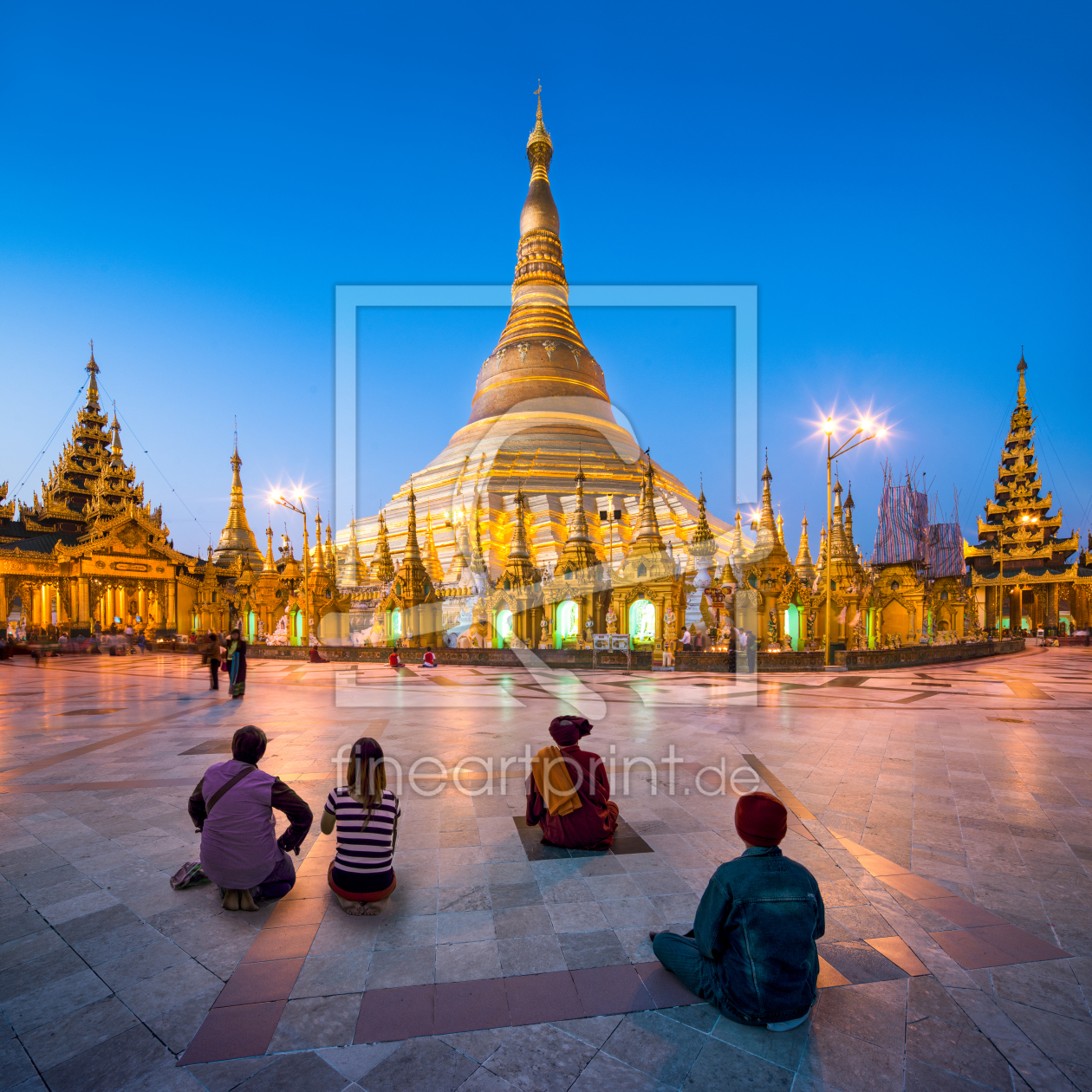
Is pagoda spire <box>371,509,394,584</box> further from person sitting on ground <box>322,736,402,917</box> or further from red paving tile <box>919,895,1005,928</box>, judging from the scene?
red paving tile <box>919,895,1005,928</box>

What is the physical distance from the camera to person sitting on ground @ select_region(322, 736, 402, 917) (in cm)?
391

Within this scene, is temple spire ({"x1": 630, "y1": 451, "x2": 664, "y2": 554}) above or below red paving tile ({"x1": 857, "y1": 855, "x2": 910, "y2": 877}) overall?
above

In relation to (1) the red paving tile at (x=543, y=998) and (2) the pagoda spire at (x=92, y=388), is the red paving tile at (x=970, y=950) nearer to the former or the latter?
(1) the red paving tile at (x=543, y=998)

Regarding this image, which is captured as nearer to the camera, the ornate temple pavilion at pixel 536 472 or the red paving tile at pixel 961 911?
the red paving tile at pixel 961 911

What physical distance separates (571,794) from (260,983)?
8.01 ft

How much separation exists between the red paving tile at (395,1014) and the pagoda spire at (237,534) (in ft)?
170

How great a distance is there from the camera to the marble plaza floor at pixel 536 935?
277 centimetres

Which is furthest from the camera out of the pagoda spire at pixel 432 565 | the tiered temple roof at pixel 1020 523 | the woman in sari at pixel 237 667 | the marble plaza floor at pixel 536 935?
the tiered temple roof at pixel 1020 523

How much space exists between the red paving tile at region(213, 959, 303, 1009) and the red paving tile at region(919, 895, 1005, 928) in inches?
165

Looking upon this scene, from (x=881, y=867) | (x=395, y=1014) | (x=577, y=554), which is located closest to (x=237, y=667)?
(x=395, y=1014)

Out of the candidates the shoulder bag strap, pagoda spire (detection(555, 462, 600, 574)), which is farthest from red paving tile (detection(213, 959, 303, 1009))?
pagoda spire (detection(555, 462, 600, 574))

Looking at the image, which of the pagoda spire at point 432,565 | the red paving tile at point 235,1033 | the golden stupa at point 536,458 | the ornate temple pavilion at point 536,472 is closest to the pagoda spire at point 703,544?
the ornate temple pavilion at point 536,472

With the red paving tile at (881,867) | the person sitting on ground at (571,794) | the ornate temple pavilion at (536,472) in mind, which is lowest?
the red paving tile at (881,867)

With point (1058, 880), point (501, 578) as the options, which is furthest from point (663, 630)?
point (1058, 880)
